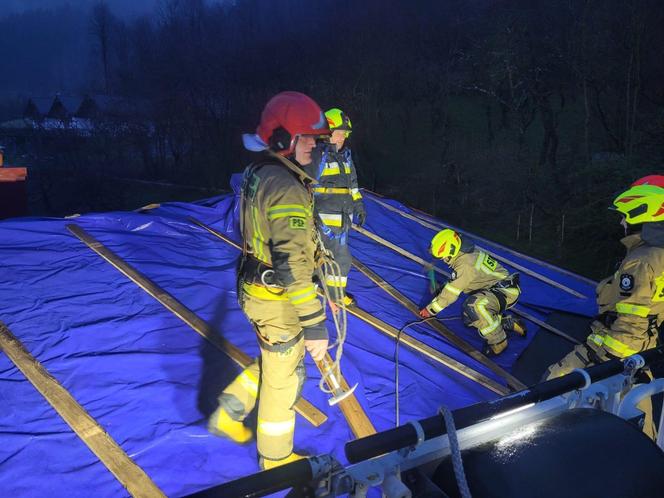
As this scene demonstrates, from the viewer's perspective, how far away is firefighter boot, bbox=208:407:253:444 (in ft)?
10.0

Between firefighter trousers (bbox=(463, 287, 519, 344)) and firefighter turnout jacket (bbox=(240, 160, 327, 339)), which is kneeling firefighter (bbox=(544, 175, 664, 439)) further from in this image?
firefighter turnout jacket (bbox=(240, 160, 327, 339))

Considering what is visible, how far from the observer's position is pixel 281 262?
2.42 meters

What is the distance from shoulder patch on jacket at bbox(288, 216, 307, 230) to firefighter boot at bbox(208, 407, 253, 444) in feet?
4.45

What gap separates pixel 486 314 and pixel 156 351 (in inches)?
113

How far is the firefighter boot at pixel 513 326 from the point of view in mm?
4870

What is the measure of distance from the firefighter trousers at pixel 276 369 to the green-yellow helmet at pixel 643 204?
2261 mm

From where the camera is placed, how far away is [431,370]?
4.10 m

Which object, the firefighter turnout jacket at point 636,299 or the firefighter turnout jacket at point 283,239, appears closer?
the firefighter turnout jacket at point 283,239

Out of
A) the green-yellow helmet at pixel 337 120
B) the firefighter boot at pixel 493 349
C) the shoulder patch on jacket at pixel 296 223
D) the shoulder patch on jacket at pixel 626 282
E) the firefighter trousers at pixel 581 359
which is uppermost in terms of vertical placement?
the green-yellow helmet at pixel 337 120

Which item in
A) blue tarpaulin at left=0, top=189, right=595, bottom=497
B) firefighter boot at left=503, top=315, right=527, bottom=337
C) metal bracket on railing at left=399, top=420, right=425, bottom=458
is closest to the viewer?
metal bracket on railing at left=399, top=420, right=425, bottom=458

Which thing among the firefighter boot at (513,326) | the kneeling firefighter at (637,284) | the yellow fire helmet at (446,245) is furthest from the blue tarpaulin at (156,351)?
the kneeling firefighter at (637,284)

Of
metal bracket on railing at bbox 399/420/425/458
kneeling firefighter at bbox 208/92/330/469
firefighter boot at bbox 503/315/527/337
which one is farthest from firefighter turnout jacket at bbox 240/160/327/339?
firefighter boot at bbox 503/315/527/337

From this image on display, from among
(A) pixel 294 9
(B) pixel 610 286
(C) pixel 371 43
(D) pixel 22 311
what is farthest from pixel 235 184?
(A) pixel 294 9

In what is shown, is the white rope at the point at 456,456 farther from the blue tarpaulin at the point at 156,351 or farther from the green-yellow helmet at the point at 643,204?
the green-yellow helmet at the point at 643,204
